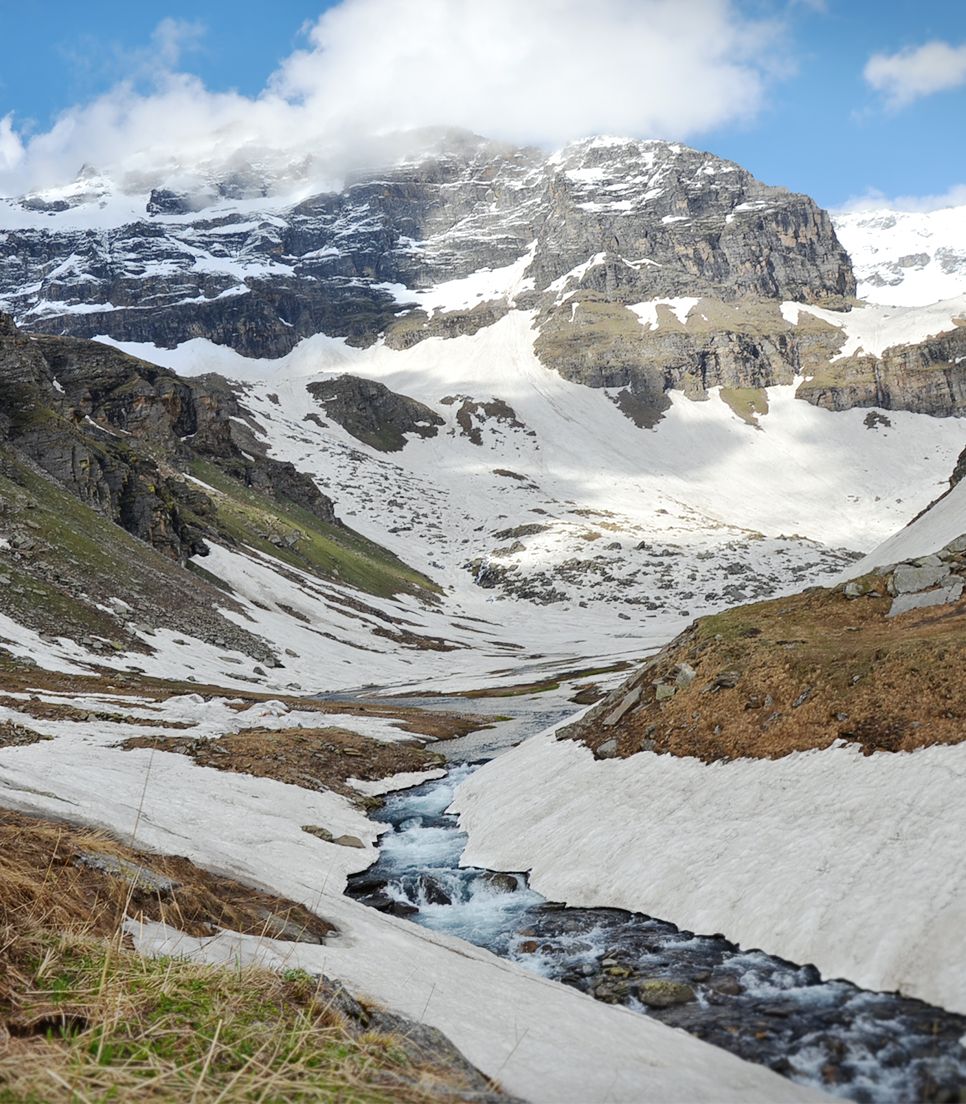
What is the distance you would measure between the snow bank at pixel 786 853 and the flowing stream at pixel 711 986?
1.13ft

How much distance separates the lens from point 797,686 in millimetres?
18125

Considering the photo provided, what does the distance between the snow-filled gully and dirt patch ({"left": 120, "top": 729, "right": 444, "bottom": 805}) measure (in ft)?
29.7

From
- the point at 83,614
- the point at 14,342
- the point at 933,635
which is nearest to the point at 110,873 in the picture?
the point at 933,635

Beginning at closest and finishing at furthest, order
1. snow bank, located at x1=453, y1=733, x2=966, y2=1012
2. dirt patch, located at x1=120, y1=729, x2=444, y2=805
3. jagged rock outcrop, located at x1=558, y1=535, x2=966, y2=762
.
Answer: snow bank, located at x1=453, y1=733, x2=966, y2=1012 < jagged rock outcrop, located at x1=558, y1=535, x2=966, y2=762 < dirt patch, located at x1=120, y1=729, x2=444, y2=805

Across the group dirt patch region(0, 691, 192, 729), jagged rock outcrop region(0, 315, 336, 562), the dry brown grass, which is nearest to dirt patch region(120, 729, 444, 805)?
dirt patch region(0, 691, 192, 729)

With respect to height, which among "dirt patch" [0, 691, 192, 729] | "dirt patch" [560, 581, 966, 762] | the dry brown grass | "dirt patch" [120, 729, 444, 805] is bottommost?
"dirt patch" [0, 691, 192, 729]

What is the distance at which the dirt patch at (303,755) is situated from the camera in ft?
87.4

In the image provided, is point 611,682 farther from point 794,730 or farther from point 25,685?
point 794,730

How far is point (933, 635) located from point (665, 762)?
22.8 feet

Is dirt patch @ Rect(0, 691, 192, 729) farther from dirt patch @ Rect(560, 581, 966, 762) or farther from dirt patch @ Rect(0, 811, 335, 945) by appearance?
dirt patch @ Rect(0, 811, 335, 945)

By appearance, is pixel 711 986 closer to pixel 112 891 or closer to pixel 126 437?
pixel 112 891

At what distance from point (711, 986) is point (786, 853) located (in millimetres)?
3097

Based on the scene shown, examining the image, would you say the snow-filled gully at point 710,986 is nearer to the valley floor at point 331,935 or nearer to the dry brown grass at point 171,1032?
the valley floor at point 331,935

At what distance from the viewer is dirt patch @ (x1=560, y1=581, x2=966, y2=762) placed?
1514cm
